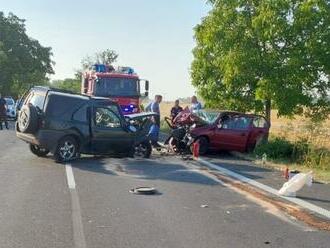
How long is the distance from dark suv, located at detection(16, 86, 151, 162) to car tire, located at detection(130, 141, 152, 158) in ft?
0.85

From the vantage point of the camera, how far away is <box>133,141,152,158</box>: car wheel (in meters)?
17.0

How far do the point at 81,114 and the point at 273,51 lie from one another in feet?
23.2

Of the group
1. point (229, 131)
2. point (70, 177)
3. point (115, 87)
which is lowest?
point (70, 177)

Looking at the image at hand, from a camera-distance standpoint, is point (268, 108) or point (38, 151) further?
point (268, 108)

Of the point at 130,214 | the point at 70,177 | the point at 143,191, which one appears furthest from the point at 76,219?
the point at 70,177

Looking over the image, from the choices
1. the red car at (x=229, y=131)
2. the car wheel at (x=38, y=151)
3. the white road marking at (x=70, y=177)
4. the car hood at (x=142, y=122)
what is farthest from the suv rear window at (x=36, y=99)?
the red car at (x=229, y=131)

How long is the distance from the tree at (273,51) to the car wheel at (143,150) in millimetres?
4238

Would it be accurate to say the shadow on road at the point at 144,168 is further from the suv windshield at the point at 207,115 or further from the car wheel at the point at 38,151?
the suv windshield at the point at 207,115

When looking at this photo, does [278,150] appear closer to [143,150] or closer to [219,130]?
[219,130]

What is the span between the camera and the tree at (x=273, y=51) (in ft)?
61.1

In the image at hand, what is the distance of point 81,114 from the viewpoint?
1555 centimetres

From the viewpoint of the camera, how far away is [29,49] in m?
67.2

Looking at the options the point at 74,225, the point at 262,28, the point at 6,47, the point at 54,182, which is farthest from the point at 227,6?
the point at 6,47

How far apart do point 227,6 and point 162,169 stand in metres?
7.84
